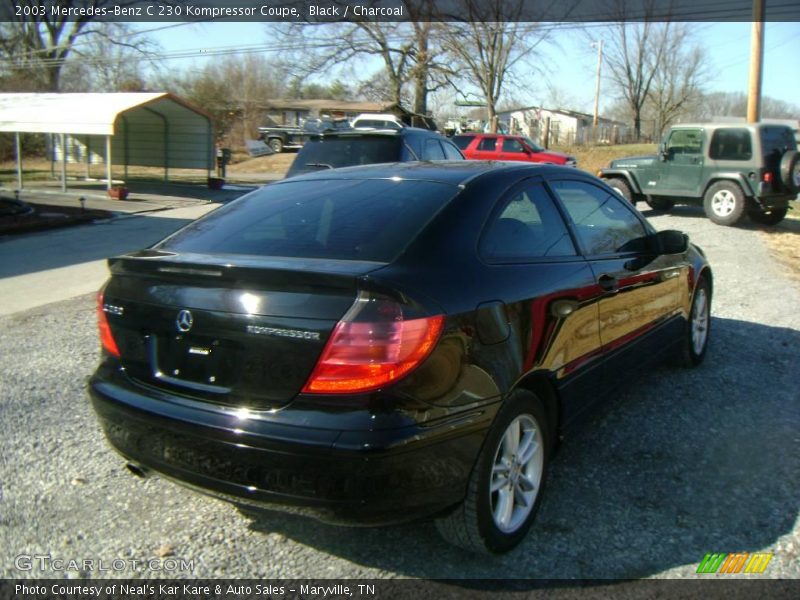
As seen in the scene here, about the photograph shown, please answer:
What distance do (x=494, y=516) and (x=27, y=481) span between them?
2.40 m

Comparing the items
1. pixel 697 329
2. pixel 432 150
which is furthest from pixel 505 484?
pixel 432 150

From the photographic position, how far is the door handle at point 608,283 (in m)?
3.74

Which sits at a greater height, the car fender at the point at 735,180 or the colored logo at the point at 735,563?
the car fender at the point at 735,180

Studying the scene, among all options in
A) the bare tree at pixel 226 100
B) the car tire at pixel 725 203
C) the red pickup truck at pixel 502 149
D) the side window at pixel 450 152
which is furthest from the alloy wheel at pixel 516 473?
the bare tree at pixel 226 100

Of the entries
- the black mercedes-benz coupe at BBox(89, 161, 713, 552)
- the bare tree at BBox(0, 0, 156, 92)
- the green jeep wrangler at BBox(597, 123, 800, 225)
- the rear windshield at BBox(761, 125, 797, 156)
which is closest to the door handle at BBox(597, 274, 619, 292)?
the black mercedes-benz coupe at BBox(89, 161, 713, 552)

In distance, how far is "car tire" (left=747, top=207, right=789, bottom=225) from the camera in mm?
14270

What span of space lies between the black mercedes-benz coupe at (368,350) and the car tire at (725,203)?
11649 millimetres

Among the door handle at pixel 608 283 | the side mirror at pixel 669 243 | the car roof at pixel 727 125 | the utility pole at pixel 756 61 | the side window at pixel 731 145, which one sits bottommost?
the door handle at pixel 608 283

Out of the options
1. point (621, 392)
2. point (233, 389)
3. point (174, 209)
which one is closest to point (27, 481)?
point (233, 389)

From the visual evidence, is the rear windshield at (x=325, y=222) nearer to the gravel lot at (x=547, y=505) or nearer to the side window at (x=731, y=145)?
the gravel lot at (x=547, y=505)

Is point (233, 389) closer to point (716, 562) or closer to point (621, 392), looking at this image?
point (716, 562)

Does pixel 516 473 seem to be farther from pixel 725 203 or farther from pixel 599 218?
pixel 725 203

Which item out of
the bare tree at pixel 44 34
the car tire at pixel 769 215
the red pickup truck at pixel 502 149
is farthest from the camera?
the bare tree at pixel 44 34

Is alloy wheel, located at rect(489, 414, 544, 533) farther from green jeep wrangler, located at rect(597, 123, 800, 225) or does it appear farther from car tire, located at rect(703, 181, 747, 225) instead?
car tire, located at rect(703, 181, 747, 225)
